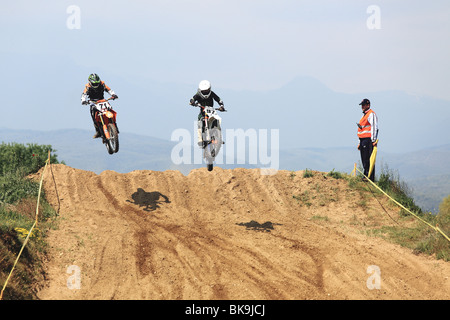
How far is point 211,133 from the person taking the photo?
14.4m

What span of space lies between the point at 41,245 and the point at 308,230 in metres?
9.05

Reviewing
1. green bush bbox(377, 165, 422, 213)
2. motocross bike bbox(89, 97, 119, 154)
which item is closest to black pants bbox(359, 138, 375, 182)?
Result: green bush bbox(377, 165, 422, 213)

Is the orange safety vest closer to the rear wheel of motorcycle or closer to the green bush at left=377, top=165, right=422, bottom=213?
the green bush at left=377, top=165, right=422, bottom=213

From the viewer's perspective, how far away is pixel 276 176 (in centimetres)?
2138

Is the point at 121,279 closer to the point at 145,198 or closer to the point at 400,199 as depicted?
the point at 145,198

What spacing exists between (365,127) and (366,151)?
3.55ft

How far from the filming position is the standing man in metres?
18.6

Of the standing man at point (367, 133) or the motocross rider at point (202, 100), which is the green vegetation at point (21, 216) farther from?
the standing man at point (367, 133)

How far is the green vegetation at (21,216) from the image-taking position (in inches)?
451

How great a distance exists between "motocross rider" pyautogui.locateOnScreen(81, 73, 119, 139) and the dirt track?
378 cm

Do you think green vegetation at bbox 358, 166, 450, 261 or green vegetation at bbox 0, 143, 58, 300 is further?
green vegetation at bbox 358, 166, 450, 261

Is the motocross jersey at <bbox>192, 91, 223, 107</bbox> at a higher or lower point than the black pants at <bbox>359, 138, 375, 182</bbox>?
higher

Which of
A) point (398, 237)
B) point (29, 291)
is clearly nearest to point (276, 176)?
point (398, 237)

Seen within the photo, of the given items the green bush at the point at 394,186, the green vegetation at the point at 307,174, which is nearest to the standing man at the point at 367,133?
the green bush at the point at 394,186
